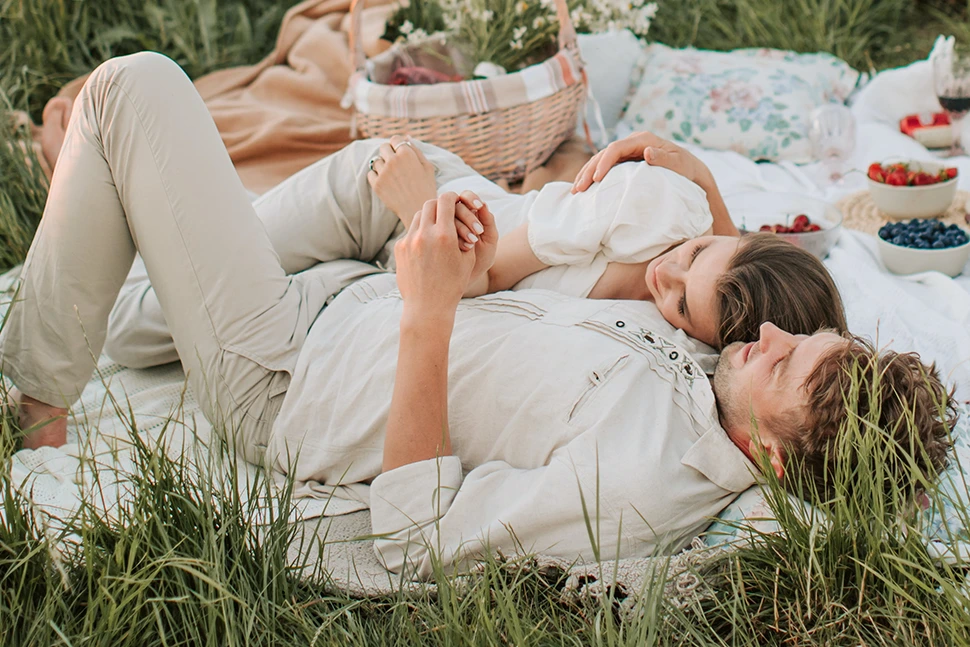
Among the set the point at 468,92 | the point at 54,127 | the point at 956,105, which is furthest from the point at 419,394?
the point at 956,105

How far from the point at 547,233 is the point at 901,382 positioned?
0.75 m

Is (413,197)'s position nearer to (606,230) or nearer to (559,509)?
(606,230)

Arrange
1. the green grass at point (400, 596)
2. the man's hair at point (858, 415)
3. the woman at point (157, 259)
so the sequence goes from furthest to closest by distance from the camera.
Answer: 1. the woman at point (157, 259)
2. the man's hair at point (858, 415)
3. the green grass at point (400, 596)

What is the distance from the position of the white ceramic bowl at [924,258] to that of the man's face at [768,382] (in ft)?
3.83

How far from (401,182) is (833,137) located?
194 cm

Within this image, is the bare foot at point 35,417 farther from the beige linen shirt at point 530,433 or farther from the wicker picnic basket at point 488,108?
the wicker picnic basket at point 488,108

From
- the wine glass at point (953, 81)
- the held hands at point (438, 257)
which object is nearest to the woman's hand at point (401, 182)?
the held hands at point (438, 257)

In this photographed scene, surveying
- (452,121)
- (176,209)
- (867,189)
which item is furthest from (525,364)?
(867,189)

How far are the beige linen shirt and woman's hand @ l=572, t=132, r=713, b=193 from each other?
0.29m

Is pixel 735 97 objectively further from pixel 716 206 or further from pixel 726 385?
pixel 726 385

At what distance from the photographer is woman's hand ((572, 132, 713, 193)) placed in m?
1.89

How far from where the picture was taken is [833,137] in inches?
127

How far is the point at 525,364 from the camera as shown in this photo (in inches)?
63.2

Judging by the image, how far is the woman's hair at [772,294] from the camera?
165cm
